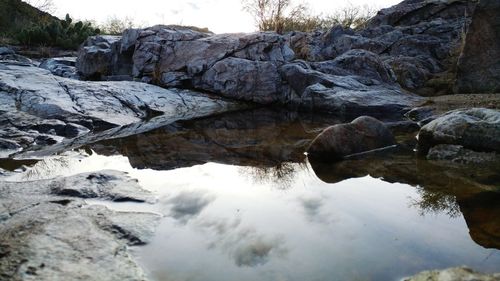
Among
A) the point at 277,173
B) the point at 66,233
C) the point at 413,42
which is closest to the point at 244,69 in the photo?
the point at 277,173

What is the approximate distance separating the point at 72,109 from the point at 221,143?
2.80m

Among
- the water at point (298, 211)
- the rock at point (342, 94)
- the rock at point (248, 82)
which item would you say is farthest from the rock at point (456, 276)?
the rock at point (248, 82)

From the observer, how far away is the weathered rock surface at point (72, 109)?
572 centimetres

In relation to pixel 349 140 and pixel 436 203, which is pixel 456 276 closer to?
pixel 436 203

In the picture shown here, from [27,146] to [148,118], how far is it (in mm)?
2788

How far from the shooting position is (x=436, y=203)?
132 inches

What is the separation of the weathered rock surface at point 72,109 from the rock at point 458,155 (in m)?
4.67

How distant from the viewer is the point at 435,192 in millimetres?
3633

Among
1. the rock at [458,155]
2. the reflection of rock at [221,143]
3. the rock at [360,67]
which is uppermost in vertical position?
the rock at [360,67]

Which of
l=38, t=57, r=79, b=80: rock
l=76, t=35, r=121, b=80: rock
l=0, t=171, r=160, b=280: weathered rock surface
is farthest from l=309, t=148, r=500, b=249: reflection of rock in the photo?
l=38, t=57, r=79, b=80: rock

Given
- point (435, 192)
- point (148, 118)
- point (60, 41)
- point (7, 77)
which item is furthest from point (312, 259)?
point (60, 41)

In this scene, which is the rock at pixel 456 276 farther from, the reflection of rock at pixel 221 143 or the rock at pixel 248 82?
the rock at pixel 248 82

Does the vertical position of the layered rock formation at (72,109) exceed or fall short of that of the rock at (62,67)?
it falls short

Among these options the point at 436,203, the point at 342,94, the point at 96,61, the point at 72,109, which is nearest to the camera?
the point at 436,203
